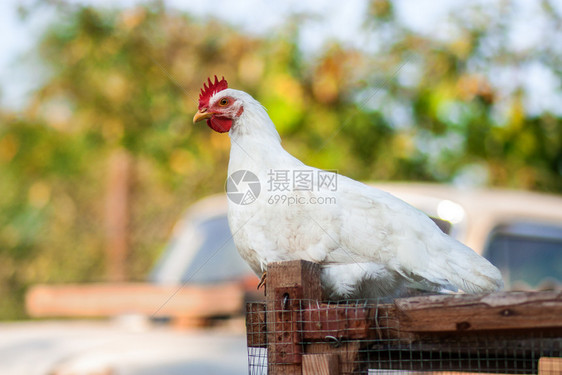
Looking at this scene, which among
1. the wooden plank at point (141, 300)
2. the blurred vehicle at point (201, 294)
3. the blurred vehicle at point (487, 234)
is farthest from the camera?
the blurred vehicle at point (487, 234)

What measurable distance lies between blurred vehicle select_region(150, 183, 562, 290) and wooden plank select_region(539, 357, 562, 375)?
221cm

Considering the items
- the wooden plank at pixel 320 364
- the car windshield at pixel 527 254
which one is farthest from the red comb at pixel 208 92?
the car windshield at pixel 527 254

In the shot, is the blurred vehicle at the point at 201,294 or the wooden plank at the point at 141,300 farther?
the wooden plank at the point at 141,300

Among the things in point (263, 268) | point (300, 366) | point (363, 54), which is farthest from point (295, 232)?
point (363, 54)

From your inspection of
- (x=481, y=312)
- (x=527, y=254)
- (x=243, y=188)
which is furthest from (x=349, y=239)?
(x=527, y=254)

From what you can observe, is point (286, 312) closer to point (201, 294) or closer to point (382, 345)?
point (382, 345)

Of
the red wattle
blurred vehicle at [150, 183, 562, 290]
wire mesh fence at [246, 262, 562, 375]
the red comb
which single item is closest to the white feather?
wire mesh fence at [246, 262, 562, 375]

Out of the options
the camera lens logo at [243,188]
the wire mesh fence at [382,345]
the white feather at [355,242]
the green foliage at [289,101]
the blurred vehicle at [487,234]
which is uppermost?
the green foliage at [289,101]

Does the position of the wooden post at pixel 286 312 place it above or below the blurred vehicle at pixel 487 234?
below

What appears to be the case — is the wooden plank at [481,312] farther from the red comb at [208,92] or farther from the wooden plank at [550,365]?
the red comb at [208,92]

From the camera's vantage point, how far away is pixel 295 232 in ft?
8.00

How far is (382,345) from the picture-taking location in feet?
6.30

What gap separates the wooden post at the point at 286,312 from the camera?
1.95 meters

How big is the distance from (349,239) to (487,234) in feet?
8.55
